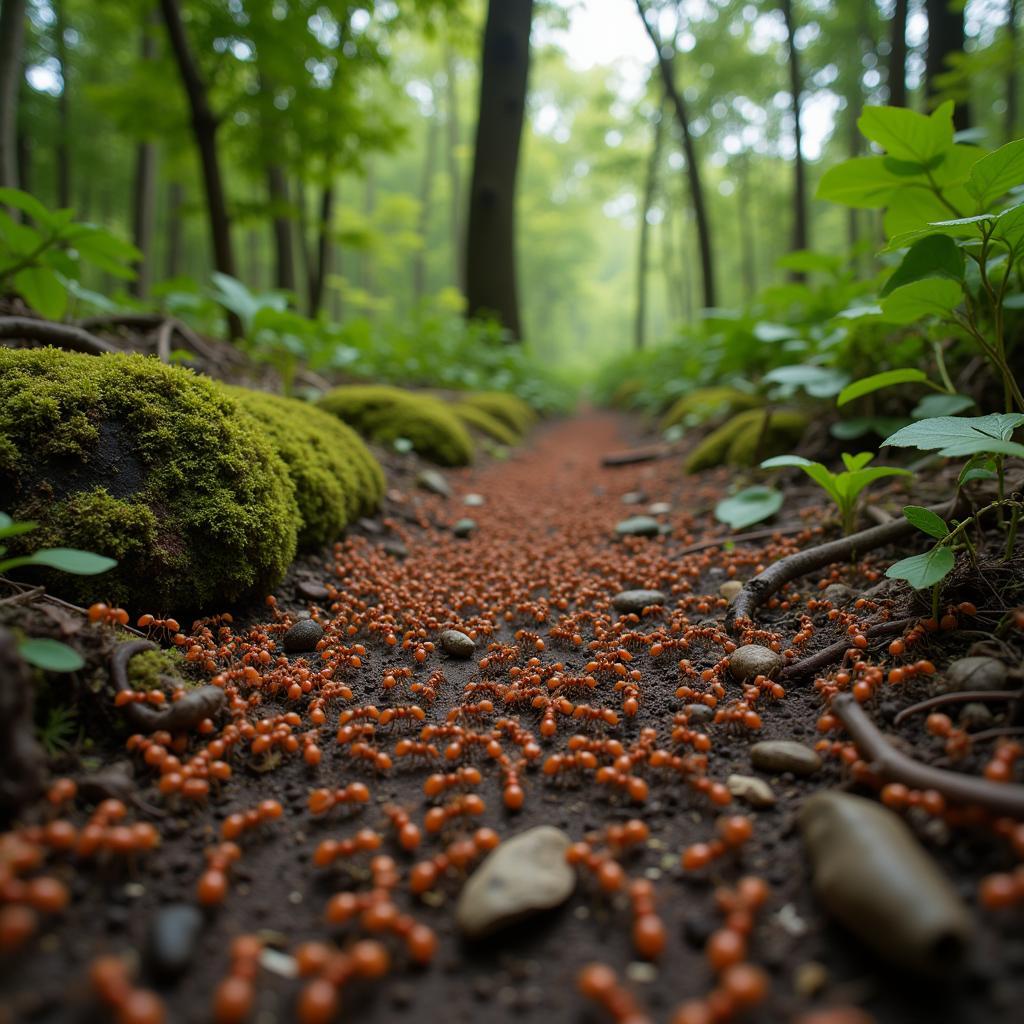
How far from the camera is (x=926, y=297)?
7.29 ft

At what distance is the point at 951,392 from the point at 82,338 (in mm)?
4176

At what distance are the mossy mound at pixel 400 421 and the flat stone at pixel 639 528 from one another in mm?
2090

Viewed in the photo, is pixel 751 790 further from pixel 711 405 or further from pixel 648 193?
pixel 648 193

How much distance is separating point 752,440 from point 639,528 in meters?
1.40

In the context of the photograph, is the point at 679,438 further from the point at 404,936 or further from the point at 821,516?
the point at 404,936

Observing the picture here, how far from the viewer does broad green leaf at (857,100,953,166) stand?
7.39 feet

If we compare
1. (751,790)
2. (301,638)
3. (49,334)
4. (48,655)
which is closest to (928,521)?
(751,790)

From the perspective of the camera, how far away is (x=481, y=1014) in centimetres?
99

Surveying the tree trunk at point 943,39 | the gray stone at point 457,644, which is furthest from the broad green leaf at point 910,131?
the tree trunk at point 943,39

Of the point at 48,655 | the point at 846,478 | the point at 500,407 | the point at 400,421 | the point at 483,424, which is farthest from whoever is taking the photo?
the point at 500,407

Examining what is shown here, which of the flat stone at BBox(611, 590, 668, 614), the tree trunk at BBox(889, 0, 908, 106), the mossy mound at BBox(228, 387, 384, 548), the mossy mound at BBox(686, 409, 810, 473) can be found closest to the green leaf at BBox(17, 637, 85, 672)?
the mossy mound at BBox(228, 387, 384, 548)

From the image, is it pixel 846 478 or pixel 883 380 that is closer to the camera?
pixel 883 380

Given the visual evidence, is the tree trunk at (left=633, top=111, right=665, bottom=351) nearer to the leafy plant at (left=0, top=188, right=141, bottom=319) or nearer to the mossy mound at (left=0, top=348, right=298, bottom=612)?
the leafy plant at (left=0, top=188, right=141, bottom=319)

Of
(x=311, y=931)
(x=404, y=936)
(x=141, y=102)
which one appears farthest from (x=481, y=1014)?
(x=141, y=102)
